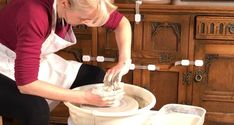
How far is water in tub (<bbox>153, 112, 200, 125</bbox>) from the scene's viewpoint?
143cm

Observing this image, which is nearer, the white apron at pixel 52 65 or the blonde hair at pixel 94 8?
the blonde hair at pixel 94 8

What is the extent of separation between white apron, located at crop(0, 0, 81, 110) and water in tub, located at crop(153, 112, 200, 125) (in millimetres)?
349

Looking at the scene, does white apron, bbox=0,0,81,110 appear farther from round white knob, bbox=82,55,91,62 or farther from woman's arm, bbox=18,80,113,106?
round white knob, bbox=82,55,91,62

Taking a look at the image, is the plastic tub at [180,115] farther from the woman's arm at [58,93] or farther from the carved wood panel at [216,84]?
the carved wood panel at [216,84]

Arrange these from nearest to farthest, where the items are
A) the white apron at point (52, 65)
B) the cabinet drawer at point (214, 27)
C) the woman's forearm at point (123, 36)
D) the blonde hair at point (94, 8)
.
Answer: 1. the blonde hair at point (94, 8)
2. the white apron at point (52, 65)
3. the woman's forearm at point (123, 36)
4. the cabinet drawer at point (214, 27)

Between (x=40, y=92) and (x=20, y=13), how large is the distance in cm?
25

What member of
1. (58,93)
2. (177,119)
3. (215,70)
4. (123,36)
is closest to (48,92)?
(58,93)

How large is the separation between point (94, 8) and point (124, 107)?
34cm

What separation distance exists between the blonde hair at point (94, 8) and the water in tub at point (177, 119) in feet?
1.43

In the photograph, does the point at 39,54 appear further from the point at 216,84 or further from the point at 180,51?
the point at 216,84

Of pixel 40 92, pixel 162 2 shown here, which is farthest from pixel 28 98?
pixel 162 2

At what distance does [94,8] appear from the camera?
1154 millimetres

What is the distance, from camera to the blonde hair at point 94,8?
3.76 ft

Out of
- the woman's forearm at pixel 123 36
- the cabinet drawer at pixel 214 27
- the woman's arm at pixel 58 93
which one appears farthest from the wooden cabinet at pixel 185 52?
the woman's arm at pixel 58 93
